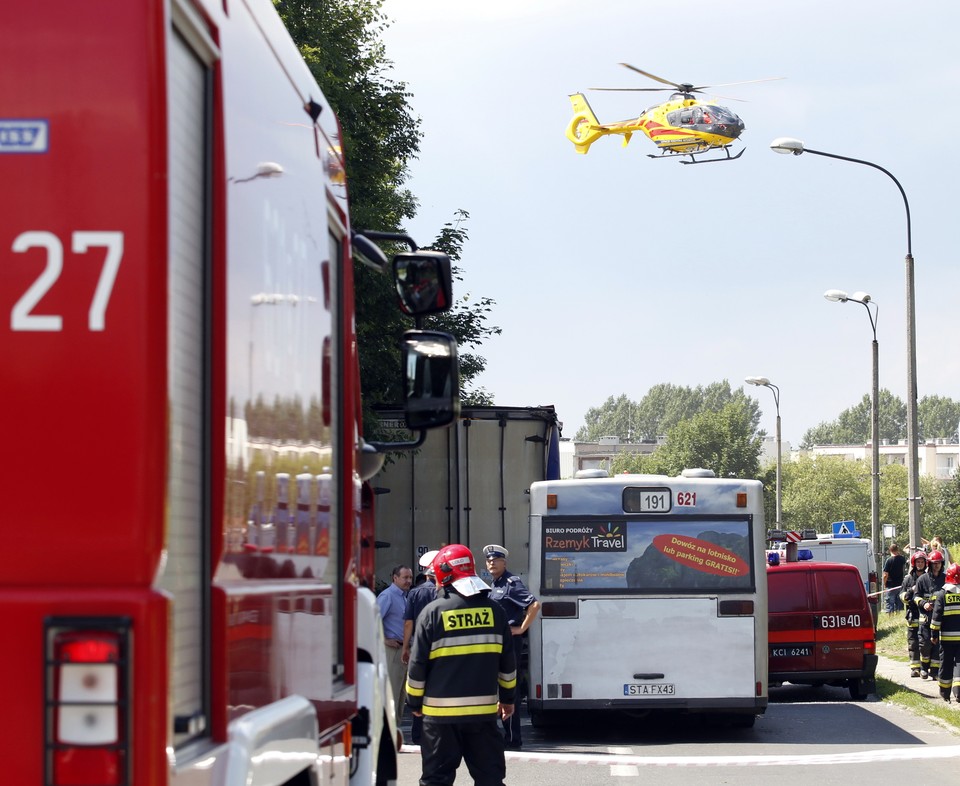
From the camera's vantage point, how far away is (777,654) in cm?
1981

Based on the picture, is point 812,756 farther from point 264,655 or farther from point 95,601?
point 95,601

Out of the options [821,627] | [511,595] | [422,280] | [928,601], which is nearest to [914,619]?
[928,601]

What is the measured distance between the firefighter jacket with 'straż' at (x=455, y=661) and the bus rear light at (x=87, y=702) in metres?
6.09

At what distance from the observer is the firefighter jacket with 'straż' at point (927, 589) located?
20.5 meters

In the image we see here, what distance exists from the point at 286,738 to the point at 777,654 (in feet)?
55.5

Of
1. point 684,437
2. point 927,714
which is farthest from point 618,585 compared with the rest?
point 684,437

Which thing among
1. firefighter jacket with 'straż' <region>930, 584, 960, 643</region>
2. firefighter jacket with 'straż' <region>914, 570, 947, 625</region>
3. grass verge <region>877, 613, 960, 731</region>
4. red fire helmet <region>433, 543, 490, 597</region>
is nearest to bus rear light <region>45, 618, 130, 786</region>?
red fire helmet <region>433, 543, 490, 597</region>

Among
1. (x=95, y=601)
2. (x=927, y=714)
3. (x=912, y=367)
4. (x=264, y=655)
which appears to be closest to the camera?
(x=95, y=601)

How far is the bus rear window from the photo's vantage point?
49.4ft

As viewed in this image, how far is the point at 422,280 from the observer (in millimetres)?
5941

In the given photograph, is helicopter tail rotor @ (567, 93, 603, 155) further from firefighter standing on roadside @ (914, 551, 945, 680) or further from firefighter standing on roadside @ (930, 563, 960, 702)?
firefighter standing on roadside @ (930, 563, 960, 702)

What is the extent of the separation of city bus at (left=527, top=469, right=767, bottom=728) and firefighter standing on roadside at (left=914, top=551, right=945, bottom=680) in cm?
597

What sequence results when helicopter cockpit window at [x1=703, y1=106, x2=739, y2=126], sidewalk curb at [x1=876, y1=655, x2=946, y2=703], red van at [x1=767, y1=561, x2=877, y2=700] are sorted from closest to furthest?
1. red van at [x1=767, y1=561, x2=877, y2=700]
2. sidewalk curb at [x1=876, y1=655, x2=946, y2=703]
3. helicopter cockpit window at [x1=703, y1=106, x2=739, y2=126]

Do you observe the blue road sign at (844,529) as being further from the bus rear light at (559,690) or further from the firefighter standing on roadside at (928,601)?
the bus rear light at (559,690)
